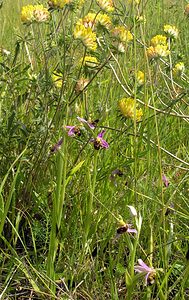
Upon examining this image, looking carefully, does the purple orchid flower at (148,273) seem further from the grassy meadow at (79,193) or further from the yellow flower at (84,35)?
the yellow flower at (84,35)

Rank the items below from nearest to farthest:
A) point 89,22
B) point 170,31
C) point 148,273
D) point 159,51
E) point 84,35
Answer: point 148,273
point 84,35
point 89,22
point 159,51
point 170,31

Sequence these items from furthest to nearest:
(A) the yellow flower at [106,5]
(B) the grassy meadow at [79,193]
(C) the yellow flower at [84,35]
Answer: (A) the yellow flower at [106,5], (C) the yellow flower at [84,35], (B) the grassy meadow at [79,193]

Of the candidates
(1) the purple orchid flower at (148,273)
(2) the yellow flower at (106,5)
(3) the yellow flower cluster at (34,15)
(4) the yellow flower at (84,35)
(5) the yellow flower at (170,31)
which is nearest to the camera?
(1) the purple orchid flower at (148,273)

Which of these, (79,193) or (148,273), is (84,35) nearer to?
(79,193)

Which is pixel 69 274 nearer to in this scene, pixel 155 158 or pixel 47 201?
pixel 47 201

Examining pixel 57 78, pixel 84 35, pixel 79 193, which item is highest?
pixel 84 35

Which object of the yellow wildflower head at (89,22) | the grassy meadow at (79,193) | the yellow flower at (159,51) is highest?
the yellow wildflower head at (89,22)

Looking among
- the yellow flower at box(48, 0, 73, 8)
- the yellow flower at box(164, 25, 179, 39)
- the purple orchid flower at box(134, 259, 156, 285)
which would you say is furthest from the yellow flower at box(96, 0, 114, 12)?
the purple orchid flower at box(134, 259, 156, 285)

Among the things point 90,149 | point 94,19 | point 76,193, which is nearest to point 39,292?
point 76,193

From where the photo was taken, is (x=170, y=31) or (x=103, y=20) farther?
(x=170, y=31)

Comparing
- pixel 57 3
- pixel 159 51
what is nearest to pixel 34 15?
pixel 57 3

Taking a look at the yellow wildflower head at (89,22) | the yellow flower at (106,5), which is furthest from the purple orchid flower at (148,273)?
the yellow flower at (106,5)

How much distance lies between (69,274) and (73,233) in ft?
0.35

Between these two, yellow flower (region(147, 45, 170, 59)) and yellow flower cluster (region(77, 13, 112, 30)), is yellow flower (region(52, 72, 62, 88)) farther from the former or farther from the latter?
yellow flower (region(147, 45, 170, 59))
